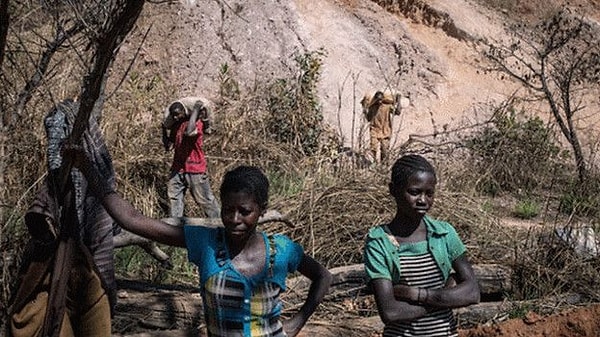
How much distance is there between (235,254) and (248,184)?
0.71ft

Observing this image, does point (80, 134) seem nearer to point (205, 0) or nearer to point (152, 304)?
point (152, 304)

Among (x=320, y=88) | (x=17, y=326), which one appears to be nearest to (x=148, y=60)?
(x=320, y=88)

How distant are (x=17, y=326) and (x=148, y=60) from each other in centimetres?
1035

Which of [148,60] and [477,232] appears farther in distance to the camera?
[148,60]

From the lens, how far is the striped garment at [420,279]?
9.61 feet

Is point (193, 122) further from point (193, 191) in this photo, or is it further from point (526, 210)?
point (526, 210)

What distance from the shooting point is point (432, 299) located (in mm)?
2889

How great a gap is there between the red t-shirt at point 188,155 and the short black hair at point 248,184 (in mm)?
4561

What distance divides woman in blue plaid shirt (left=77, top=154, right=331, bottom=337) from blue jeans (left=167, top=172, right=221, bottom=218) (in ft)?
14.6

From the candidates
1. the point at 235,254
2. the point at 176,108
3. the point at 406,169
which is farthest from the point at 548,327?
the point at 176,108

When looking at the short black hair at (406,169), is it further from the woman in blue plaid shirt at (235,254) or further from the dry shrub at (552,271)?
the dry shrub at (552,271)

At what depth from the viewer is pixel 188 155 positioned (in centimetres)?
733

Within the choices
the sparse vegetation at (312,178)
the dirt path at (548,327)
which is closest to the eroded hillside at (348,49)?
the sparse vegetation at (312,178)

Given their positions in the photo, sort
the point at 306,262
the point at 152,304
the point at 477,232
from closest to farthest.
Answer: the point at 306,262 → the point at 152,304 → the point at 477,232
